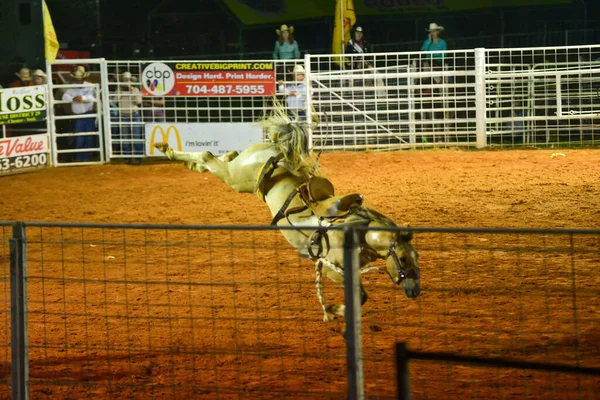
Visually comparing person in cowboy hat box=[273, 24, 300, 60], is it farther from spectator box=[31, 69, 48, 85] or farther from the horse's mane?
the horse's mane

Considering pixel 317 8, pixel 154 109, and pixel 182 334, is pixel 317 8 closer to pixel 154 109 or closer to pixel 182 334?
pixel 154 109

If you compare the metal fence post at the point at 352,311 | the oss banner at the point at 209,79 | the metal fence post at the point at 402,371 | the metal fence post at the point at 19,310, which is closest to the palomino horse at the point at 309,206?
the metal fence post at the point at 352,311

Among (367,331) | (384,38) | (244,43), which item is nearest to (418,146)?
(384,38)

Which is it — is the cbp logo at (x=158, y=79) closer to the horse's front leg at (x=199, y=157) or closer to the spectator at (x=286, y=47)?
the spectator at (x=286, y=47)

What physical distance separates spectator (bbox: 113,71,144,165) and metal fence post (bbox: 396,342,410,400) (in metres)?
15.8

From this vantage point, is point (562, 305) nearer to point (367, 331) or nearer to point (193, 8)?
point (367, 331)

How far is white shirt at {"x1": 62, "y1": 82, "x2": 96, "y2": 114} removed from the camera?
18500 millimetres

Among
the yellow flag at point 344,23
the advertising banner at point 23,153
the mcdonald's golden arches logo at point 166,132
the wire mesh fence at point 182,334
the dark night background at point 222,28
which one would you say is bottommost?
the wire mesh fence at point 182,334

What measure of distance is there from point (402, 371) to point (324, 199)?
147 inches

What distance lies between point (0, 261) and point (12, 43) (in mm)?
9784

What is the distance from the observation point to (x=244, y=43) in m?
25.8

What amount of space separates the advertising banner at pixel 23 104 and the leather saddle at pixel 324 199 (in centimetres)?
1186

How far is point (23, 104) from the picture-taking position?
1781 cm

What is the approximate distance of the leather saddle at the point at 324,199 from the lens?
6.64 meters
